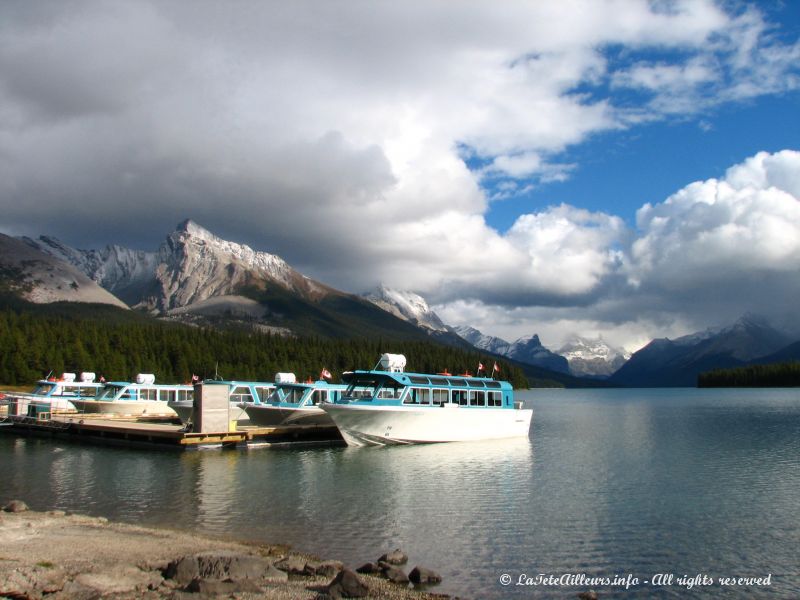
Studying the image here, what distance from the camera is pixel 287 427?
54500 millimetres

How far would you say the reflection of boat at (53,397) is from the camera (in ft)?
243

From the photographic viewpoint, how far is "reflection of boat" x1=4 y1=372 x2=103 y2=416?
74.1 m

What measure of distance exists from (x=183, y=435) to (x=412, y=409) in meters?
17.6

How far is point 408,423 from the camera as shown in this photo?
165 feet

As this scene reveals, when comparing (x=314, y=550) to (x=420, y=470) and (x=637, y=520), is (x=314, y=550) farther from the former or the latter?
(x=420, y=470)

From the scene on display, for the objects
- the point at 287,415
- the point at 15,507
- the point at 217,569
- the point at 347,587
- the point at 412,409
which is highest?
the point at 412,409

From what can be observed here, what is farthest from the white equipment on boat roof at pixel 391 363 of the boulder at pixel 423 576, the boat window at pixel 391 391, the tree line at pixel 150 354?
the tree line at pixel 150 354

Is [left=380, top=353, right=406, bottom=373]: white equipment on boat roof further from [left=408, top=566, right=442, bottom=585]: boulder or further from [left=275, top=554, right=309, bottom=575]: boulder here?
[left=408, top=566, right=442, bottom=585]: boulder

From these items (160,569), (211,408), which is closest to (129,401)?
(211,408)

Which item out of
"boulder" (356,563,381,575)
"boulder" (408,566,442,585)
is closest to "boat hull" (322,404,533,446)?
"boulder" (356,563,381,575)

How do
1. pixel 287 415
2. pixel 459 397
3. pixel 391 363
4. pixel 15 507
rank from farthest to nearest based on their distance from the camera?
pixel 287 415 → pixel 459 397 → pixel 391 363 → pixel 15 507

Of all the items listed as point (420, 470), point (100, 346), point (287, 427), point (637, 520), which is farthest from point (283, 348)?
point (637, 520)

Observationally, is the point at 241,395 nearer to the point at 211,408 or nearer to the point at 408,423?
the point at 211,408

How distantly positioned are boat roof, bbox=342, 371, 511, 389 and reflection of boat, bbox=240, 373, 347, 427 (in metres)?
6.88
